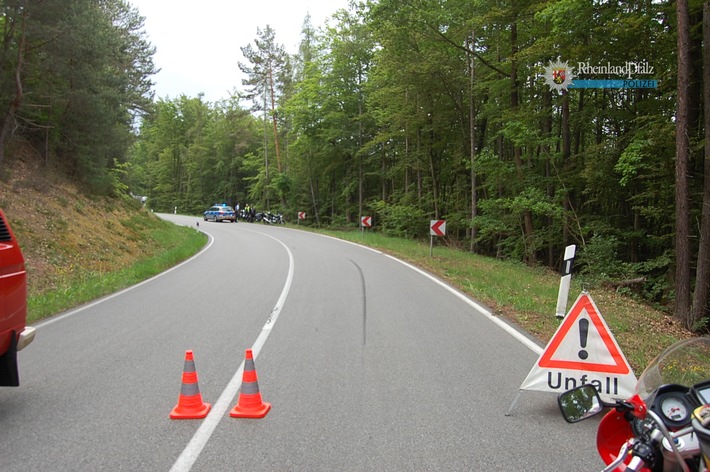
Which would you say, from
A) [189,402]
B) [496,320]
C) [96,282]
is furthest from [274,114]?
[189,402]

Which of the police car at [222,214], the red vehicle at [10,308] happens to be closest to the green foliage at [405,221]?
the police car at [222,214]

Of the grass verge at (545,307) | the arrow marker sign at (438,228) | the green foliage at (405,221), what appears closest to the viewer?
the grass verge at (545,307)

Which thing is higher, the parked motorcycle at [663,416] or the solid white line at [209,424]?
the parked motorcycle at [663,416]

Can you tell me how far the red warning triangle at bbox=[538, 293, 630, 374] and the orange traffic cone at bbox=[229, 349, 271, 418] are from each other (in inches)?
103

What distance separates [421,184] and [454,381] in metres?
27.4

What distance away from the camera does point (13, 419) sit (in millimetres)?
4152

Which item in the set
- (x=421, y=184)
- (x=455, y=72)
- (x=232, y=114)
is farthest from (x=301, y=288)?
(x=232, y=114)

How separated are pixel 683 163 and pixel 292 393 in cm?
968

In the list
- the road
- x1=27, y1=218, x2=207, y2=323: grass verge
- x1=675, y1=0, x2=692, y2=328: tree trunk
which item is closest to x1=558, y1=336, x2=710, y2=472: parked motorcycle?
the road

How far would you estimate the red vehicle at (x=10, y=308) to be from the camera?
4152 millimetres

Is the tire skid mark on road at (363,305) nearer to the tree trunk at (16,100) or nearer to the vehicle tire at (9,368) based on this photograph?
the vehicle tire at (9,368)

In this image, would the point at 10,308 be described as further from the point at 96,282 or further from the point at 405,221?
the point at 405,221

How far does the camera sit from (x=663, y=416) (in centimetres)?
231

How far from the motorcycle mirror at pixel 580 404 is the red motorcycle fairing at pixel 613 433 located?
0.27ft
